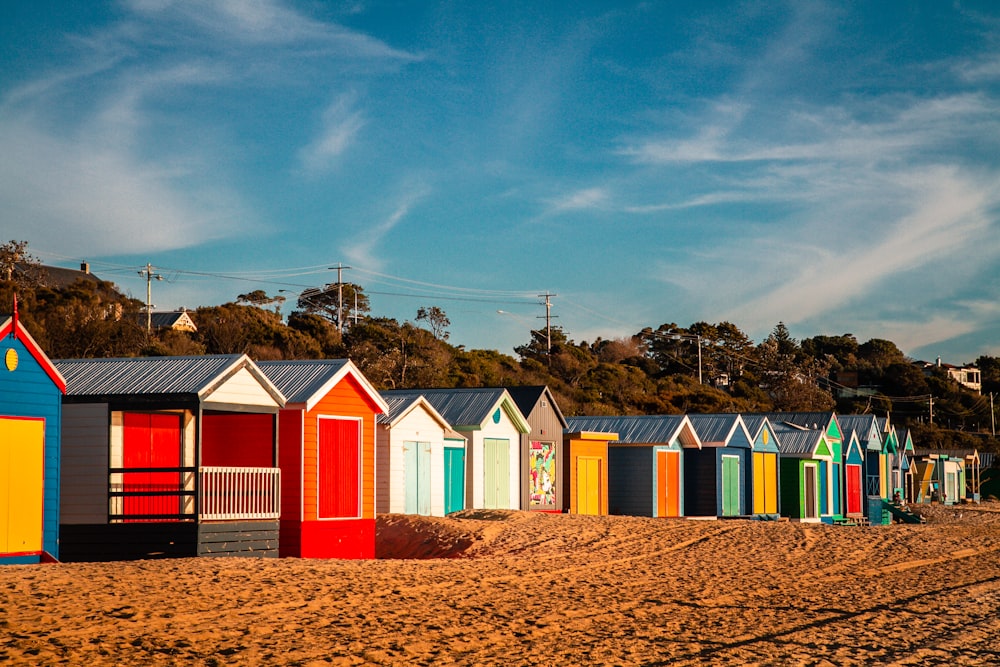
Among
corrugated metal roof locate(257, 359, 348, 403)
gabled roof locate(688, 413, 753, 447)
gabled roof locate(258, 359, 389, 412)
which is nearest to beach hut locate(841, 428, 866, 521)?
gabled roof locate(688, 413, 753, 447)

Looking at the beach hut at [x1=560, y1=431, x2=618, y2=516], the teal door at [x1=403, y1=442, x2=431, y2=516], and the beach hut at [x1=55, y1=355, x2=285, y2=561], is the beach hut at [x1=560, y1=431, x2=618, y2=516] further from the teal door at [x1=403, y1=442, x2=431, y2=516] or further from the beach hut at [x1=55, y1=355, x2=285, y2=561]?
the beach hut at [x1=55, y1=355, x2=285, y2=561]

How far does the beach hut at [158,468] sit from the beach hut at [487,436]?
27.6ft

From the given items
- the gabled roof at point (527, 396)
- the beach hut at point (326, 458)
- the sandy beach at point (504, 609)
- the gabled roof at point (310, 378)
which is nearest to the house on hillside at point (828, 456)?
the gabled roof at point (527, 396)

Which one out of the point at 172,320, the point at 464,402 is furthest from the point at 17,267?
the point at 464,402

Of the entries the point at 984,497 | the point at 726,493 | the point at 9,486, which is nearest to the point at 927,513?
the point at 726,493

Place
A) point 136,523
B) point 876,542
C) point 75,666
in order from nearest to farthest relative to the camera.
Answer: point 75,666 < point 136,523 < point 876,542

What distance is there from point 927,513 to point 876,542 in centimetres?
2943

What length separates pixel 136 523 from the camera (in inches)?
703

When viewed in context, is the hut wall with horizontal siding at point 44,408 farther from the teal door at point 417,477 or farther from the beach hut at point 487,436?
the beach hut at point 487,436

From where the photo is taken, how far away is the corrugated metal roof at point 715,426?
1512 inches

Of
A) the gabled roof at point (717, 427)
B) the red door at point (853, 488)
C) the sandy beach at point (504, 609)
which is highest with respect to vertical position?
the gabled roof at point (717, 427)

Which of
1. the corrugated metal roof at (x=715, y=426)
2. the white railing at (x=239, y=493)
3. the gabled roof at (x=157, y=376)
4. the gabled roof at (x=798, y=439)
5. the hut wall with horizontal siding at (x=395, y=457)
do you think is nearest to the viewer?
the gabled roof at (x=157, y=376)

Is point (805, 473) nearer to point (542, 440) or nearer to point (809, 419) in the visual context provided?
point (809, 419)

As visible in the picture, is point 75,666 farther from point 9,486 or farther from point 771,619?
point 771,619
